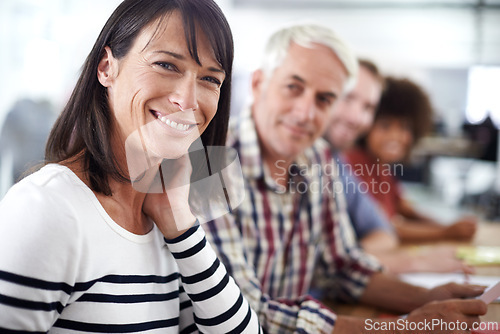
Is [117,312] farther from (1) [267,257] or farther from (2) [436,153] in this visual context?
(2) [436,153]

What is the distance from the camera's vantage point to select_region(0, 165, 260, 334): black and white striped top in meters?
0.40

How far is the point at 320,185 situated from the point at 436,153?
320 cm

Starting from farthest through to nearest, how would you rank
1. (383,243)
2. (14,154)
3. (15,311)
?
(14,154), (383,243), (15,311)

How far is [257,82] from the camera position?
3.03ft

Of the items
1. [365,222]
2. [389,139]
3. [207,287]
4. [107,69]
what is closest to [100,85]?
[107,69]

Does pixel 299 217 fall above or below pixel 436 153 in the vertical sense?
above

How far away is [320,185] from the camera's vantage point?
3.28 ft

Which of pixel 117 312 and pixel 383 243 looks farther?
pixel 383 243

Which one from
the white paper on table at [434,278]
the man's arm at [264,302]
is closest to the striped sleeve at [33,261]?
the man's arm at [264,302]

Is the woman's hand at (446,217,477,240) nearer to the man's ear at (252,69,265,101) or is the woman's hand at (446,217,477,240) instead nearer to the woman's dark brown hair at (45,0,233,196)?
the man's ear at (252,69,265,101)

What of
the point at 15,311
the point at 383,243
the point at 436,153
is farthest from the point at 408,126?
the point at 436,153

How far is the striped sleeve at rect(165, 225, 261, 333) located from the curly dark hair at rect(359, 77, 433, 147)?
124 cm

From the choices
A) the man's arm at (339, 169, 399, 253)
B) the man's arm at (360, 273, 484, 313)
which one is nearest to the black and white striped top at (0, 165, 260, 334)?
the man's arm at (360, 273, 484, 313)

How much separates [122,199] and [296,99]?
45 centimetres
